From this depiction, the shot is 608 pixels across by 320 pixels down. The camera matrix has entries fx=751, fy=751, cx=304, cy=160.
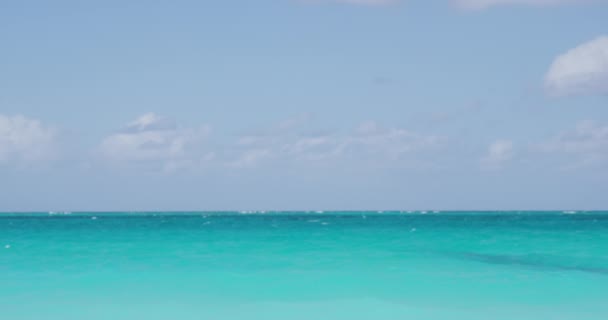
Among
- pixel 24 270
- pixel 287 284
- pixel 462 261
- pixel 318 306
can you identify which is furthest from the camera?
pixel 462 261

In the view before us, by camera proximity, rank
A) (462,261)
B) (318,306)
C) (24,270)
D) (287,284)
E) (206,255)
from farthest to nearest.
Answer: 1. (206,255)
2. (462,261)
3. (24,270)
4. (287,284)
5. (318,306)

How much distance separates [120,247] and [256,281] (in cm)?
1319

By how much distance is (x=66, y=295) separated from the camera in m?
17.2

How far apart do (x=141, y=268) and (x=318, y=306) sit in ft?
27.1

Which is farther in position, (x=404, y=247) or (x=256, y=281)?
(x=404, y=247)

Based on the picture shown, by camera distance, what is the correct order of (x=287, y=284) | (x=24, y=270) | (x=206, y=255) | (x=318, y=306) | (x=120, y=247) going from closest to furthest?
(x=318, y=306)
(x=287, y=284)
(x=24, y=270)
(x=206, y=255)
(x=120, y=247)

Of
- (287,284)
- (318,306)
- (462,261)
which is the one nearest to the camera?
(318,306)

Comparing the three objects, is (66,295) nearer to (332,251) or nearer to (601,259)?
(332,251)

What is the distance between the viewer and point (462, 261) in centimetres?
2559

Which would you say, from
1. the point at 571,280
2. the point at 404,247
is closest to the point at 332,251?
the point at 404,247

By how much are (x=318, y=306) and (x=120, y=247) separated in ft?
56.0

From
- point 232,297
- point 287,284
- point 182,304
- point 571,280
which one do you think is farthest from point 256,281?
point 571,280

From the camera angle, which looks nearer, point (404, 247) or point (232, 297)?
point (232, 297)

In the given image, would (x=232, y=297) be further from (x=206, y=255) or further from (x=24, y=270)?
(x=206, y=255)
